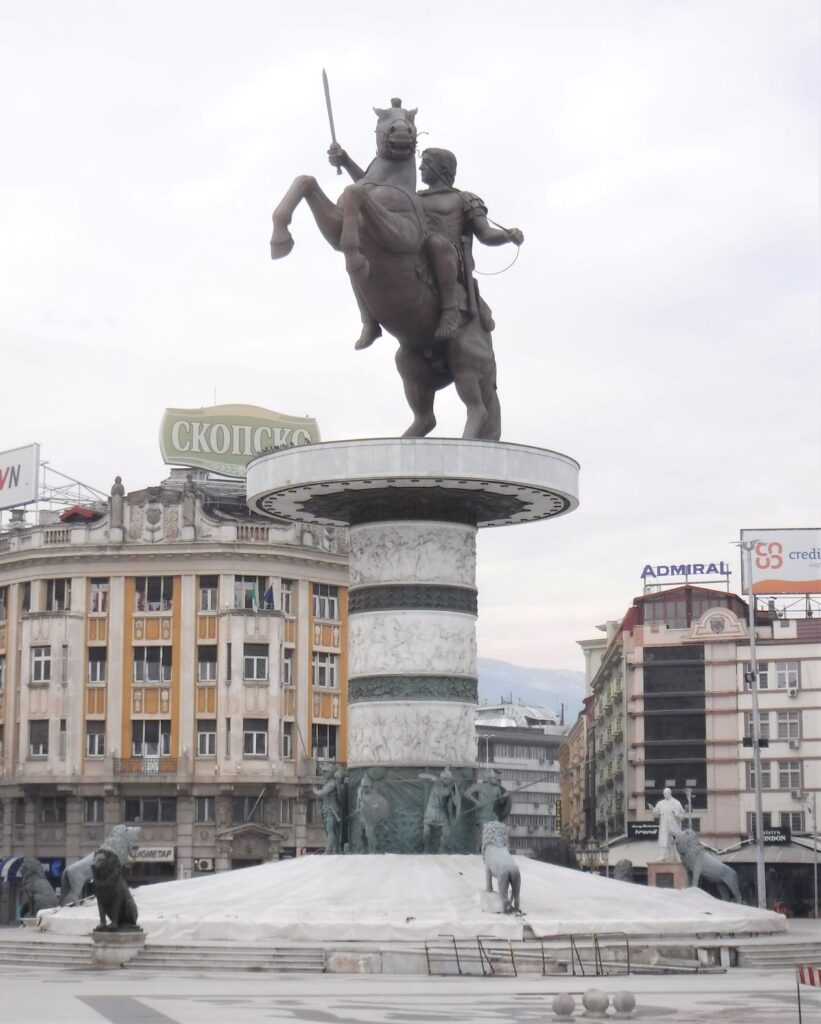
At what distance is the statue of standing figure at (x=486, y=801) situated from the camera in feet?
111

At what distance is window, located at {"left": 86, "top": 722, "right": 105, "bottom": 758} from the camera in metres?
67.8

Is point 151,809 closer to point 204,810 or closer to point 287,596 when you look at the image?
point 204,810

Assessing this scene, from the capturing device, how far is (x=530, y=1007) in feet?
72.0

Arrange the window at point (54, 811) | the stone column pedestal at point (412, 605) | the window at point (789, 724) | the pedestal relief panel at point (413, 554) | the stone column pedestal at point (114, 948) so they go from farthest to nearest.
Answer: the window at point (789, 724) < the window at point (54, 811) < the pedestal relief panel at point (413, 554) < the stone column pedestal at point (412, 605) < the stone column pedestal at point (114, 948)

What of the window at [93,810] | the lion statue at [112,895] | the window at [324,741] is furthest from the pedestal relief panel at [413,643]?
the window at [324,741]

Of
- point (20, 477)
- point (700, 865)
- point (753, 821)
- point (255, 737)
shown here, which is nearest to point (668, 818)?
point (700, 865)

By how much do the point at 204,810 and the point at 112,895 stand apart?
127 ft

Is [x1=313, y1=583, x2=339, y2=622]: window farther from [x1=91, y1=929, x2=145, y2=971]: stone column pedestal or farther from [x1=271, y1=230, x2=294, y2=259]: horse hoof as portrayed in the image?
[x1=91, y1=929, x2=145, y2=971]: stone column pedestal

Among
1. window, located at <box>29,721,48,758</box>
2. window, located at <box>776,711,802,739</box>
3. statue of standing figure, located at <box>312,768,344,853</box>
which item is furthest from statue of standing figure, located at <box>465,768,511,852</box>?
window, located at <box>776,711,802,739</box>

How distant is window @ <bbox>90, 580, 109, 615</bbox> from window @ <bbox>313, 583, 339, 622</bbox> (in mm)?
8084

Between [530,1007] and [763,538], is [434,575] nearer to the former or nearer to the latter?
[530,1007]

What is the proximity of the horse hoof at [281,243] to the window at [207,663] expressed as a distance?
36393 millimetres

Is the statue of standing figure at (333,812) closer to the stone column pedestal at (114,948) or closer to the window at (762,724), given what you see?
the stone column pedestal at (114,948)

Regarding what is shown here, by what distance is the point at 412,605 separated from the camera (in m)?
34.4
